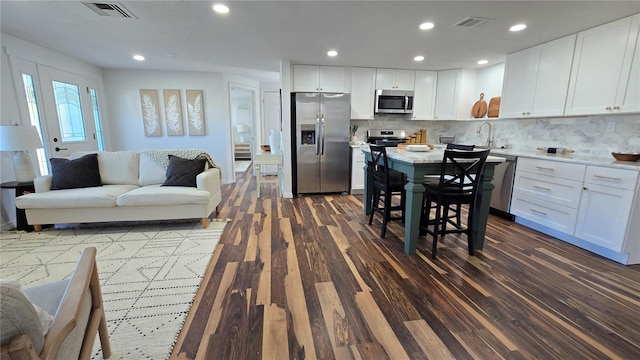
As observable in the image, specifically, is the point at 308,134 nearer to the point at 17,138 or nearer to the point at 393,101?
the point at 393,101

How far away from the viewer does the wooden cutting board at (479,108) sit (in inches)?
178

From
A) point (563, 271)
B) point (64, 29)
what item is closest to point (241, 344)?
point (563, 271)

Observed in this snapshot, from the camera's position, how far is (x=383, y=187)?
2.99 m

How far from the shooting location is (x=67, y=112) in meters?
4.13

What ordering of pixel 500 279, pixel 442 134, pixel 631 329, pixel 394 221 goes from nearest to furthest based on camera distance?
pixel 631 329, pixel 500 279, pixel 394 221, pixel 442 134

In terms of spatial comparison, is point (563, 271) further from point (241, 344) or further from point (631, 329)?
point (241, 344)

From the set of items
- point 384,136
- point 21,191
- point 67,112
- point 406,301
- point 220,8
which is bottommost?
point 406,301

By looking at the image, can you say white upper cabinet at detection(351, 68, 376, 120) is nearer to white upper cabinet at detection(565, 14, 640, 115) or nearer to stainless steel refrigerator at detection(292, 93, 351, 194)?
stainless steel refrigerator at detection(292, 93, 351, 194)

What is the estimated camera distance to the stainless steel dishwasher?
3.43 meters

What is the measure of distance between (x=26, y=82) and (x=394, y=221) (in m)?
5.07

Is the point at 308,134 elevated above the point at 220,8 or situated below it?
below

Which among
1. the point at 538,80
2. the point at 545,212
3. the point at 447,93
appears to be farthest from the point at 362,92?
the point at 545,212

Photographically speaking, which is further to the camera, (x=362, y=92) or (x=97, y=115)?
(x=97, y=115)

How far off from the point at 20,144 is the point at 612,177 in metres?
6.01
